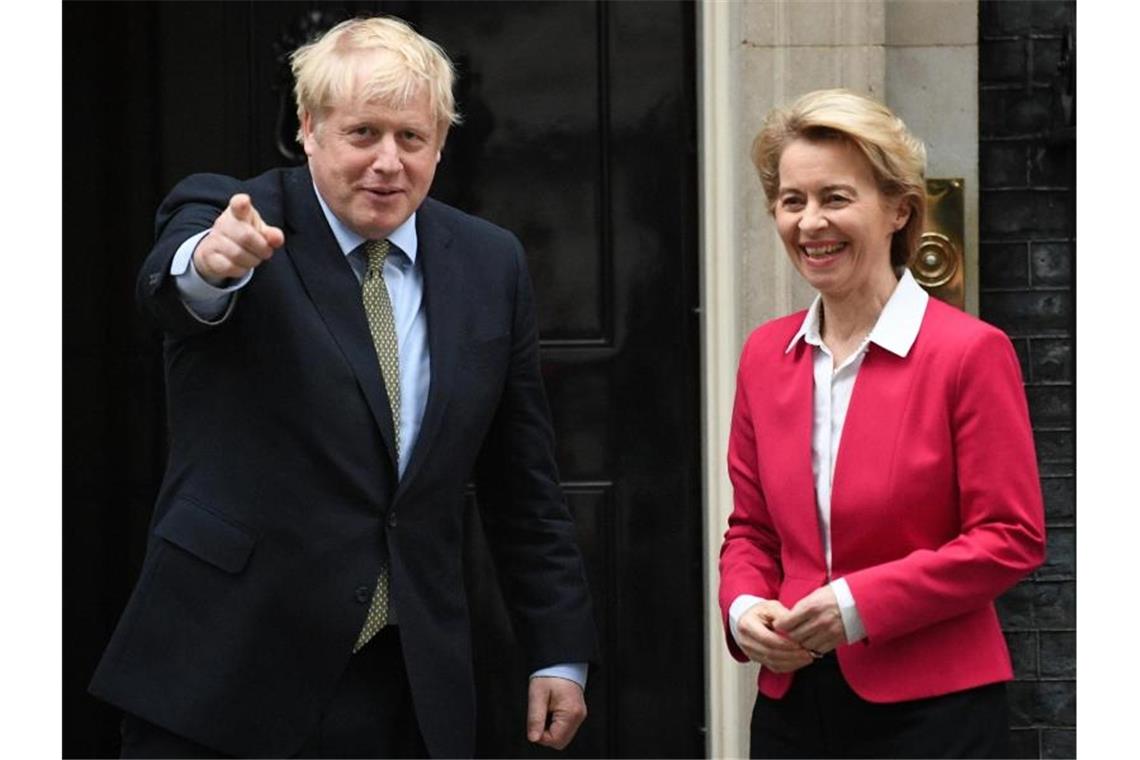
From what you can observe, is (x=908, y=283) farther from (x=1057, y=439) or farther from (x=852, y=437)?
Result: (x=1057, y=439)

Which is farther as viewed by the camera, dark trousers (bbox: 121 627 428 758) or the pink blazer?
dark trousers (bbox: 121 627 428 758)

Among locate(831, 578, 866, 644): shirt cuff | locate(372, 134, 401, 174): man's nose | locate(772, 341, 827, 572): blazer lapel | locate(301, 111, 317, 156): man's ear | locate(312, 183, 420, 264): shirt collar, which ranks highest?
locate(301, 111, 317, 156): man's ear

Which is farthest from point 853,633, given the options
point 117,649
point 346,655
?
point 117,649

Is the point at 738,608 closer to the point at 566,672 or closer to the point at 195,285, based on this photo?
the point at 566,672

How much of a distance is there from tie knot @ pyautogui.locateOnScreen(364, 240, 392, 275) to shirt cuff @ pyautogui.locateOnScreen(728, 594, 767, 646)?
89 cm

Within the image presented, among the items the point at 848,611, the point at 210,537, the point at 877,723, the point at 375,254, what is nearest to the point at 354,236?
the point at 375,254

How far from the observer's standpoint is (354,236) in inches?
145

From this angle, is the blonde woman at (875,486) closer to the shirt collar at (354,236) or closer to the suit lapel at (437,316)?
the suit lapel at (437,316)

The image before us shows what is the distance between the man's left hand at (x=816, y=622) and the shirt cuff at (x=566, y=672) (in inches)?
26.9

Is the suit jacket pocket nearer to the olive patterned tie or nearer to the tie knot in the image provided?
the olive patterned tie

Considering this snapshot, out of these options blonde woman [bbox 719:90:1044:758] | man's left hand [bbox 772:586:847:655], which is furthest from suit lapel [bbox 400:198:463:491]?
man's left hand [bbox 772:586:847:655]

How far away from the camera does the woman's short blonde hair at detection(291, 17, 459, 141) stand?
11.6ft

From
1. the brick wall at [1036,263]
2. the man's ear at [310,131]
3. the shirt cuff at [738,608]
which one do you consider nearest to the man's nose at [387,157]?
the man's ear at [310,131]

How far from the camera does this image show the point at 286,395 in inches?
139
